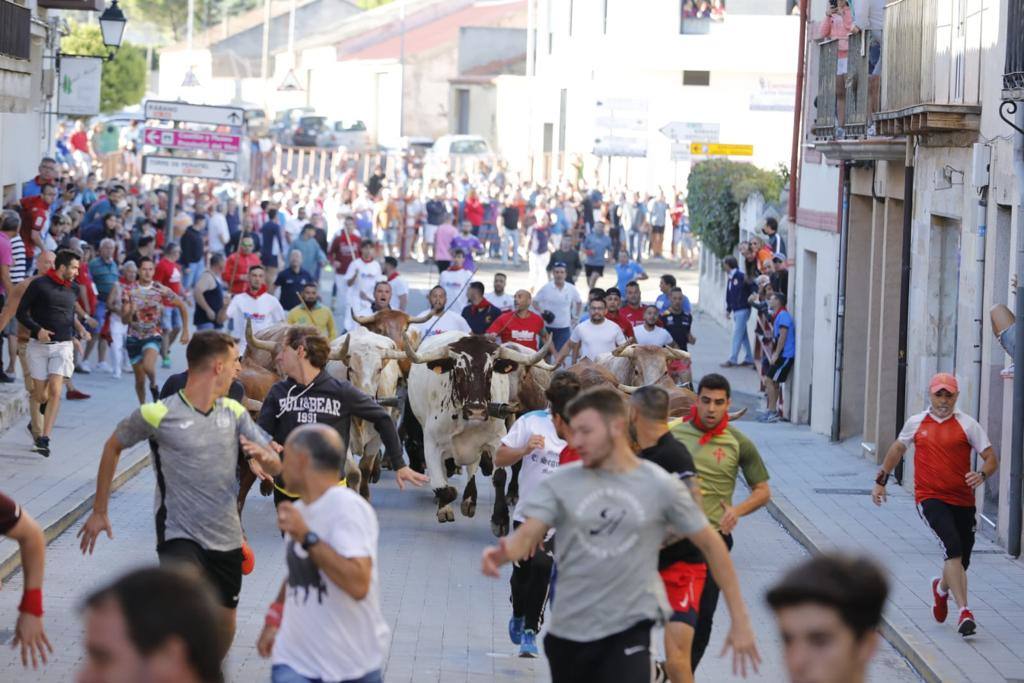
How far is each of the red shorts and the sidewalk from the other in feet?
2.94

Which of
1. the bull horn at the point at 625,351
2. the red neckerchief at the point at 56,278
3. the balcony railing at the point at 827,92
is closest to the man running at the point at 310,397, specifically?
the bull horn at the point at 625,351

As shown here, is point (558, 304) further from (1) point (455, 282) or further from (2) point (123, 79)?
(2) point (123, 79)

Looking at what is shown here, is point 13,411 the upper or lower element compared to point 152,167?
lower

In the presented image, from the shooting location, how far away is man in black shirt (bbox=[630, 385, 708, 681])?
28.9 feet

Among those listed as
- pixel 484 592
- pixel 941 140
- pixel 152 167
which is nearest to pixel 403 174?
pixel 152 167

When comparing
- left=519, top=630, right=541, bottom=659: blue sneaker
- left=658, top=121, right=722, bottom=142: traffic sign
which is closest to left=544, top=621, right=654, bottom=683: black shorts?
left=519, top=630, right=541, bottom=659: blue sneaker

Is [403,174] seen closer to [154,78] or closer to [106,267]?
[106,267]

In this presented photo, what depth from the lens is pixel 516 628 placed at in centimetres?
1109

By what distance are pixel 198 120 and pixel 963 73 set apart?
12.2m

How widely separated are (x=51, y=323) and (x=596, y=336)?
5.88 m

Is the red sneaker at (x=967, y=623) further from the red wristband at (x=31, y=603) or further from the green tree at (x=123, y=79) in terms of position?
the green tree at (x=123, y=79)

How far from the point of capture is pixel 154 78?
10694 cm

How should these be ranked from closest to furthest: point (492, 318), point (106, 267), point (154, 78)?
point (492, 318), point (106, 267), point (154, 78)

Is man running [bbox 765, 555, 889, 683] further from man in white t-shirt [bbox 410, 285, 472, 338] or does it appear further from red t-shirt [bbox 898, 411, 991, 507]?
man in white t-shirt [bbox 410, 285, 472, 338]
